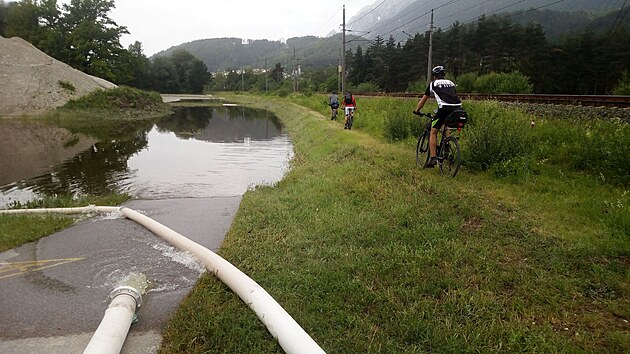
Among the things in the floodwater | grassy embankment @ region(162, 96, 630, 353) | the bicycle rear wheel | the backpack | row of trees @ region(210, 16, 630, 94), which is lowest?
the floodwater

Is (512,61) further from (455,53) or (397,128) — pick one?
(397,128)

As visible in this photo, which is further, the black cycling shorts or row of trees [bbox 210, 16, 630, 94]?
row of trees [bbox 210, 16, 630, 94]

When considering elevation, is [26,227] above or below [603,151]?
below

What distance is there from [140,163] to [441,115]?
37.9 ft

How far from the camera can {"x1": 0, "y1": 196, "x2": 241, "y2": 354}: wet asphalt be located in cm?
340

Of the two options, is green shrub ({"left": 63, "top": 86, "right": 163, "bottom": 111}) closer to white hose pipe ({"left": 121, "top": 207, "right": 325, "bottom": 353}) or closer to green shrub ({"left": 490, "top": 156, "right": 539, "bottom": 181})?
white hose pipe ({"left": 121, "top": 207, "right": 325, "bottom": 353})

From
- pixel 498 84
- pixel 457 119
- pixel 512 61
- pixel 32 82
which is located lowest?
pixel 457 119

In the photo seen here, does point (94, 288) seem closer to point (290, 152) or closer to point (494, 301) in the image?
point (494, 301)

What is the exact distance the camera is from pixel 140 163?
48.1 ft

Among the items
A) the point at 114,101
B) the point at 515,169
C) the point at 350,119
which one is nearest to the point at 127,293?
the point at 515,169

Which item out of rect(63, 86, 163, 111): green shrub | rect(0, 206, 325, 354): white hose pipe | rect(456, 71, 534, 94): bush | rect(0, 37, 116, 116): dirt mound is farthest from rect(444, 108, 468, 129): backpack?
rect(63, 86, 163, 111): green shrub

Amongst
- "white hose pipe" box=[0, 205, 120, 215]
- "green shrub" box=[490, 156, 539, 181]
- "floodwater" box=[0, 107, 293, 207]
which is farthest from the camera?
"floodwater" box=[0, 107, 293, 207]

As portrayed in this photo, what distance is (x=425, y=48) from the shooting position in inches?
2253

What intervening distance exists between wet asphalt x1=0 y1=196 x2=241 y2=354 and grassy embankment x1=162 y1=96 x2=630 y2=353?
338mm
